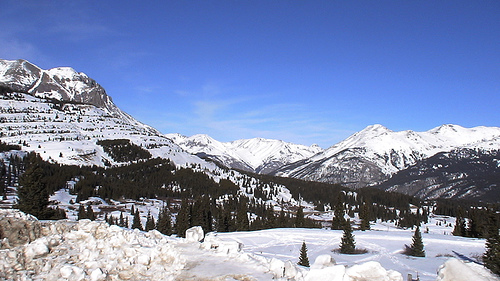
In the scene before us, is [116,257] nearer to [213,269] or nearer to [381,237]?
[213,269]

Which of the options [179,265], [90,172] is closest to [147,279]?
[179,265]

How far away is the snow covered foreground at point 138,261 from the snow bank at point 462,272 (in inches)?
1.1

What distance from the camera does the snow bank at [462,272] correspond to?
33.8 feet

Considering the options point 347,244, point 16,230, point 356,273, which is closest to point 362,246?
point 347,244

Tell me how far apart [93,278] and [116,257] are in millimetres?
1843

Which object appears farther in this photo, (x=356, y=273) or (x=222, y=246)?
(x=222, y=246)

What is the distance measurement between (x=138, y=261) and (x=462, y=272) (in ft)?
43.7

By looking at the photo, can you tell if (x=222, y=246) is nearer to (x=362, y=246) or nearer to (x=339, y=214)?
(x=362, y=246)

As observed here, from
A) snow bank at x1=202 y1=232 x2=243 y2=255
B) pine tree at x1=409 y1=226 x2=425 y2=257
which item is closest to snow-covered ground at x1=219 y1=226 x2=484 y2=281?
pine tree at x1=409 y1=226 x2=425 y2=257

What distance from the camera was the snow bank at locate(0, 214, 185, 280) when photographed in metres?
14.0

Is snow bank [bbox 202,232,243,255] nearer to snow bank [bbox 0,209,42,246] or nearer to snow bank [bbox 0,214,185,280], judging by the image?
snow bank [bbox 0,214,185,280]

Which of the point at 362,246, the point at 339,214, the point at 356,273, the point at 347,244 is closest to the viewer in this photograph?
the point at 356,273

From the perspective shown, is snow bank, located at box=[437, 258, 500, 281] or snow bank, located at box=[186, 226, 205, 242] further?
snow bank, located at box=[186, 226, 205, 242]

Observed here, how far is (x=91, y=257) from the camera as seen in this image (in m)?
15.5
